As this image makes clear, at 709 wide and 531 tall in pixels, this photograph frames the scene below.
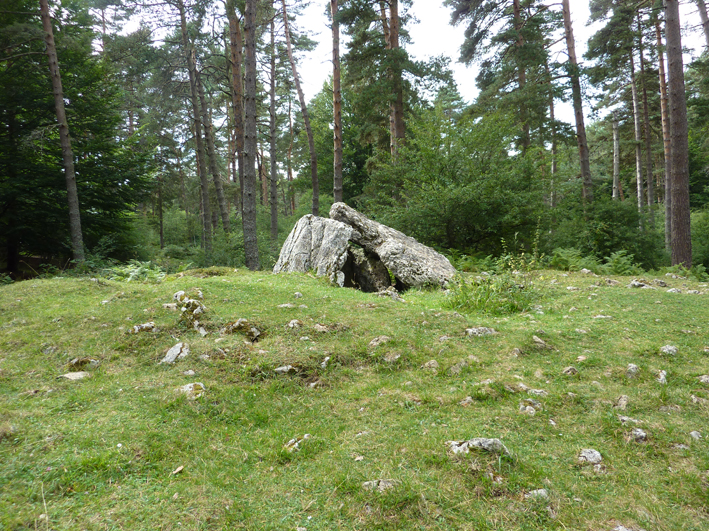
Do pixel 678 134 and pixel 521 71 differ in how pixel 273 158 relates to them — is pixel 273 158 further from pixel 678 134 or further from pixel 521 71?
pixel 678 134

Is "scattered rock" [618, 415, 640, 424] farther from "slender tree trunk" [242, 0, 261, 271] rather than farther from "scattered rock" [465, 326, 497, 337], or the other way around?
"slender tree trunk" [242, 0, 261, 271]

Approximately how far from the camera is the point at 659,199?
116ft

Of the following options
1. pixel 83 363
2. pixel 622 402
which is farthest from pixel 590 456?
pixel 83 363

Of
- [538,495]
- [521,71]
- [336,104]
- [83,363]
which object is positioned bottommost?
[538,495]

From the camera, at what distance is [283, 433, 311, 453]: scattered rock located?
8.27 ft

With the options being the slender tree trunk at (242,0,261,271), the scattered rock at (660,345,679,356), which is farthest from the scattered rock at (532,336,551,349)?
the slender tree trunk at (242,0,261,271)

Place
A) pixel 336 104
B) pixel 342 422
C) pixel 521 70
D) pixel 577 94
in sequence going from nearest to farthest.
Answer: pixel 342 422 → pixel 577 94 → pixel 336 104 → pixel 521 70

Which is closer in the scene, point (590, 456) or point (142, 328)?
point (590, 456)

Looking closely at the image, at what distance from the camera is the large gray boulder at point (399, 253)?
26.1 ft

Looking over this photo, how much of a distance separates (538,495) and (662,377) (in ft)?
7.23

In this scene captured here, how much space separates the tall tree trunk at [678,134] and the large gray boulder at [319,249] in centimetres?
888

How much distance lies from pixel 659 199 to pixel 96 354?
46479 mm

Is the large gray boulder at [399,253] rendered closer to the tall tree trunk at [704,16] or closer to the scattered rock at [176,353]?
the scattered rock at [176,353]

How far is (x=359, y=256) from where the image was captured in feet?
28.6
